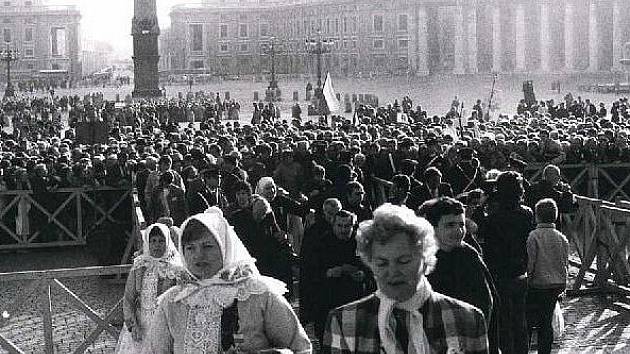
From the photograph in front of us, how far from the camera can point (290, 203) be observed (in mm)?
11672

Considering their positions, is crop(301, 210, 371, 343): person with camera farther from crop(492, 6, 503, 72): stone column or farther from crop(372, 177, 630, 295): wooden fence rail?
crop(492, 6, 503, 72): stone column

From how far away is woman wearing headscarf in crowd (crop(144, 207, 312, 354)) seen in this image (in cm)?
496

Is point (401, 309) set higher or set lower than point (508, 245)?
higher

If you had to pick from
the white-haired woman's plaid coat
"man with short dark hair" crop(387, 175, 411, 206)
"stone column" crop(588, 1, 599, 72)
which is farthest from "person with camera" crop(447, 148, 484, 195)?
"stone column" crop(588, 1, 599, 72)

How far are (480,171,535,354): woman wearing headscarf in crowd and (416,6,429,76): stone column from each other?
10021 cm

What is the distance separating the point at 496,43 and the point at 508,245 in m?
97.8

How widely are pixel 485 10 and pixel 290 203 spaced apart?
98590 millimetres

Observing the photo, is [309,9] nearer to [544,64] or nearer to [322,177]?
[544,64]

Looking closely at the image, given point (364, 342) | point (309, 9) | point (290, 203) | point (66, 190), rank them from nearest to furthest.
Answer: point (364, 342), point (290, 203), point (66, 190), point (309, 9)

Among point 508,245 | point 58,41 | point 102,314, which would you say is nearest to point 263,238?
point 508,245

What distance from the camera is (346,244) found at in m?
8.62

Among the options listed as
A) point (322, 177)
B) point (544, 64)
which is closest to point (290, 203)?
point (322, 177)

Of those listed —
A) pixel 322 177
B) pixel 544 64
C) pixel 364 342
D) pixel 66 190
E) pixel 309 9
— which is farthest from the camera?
pixel 309 9

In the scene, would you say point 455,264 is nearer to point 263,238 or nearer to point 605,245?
point 263,238
